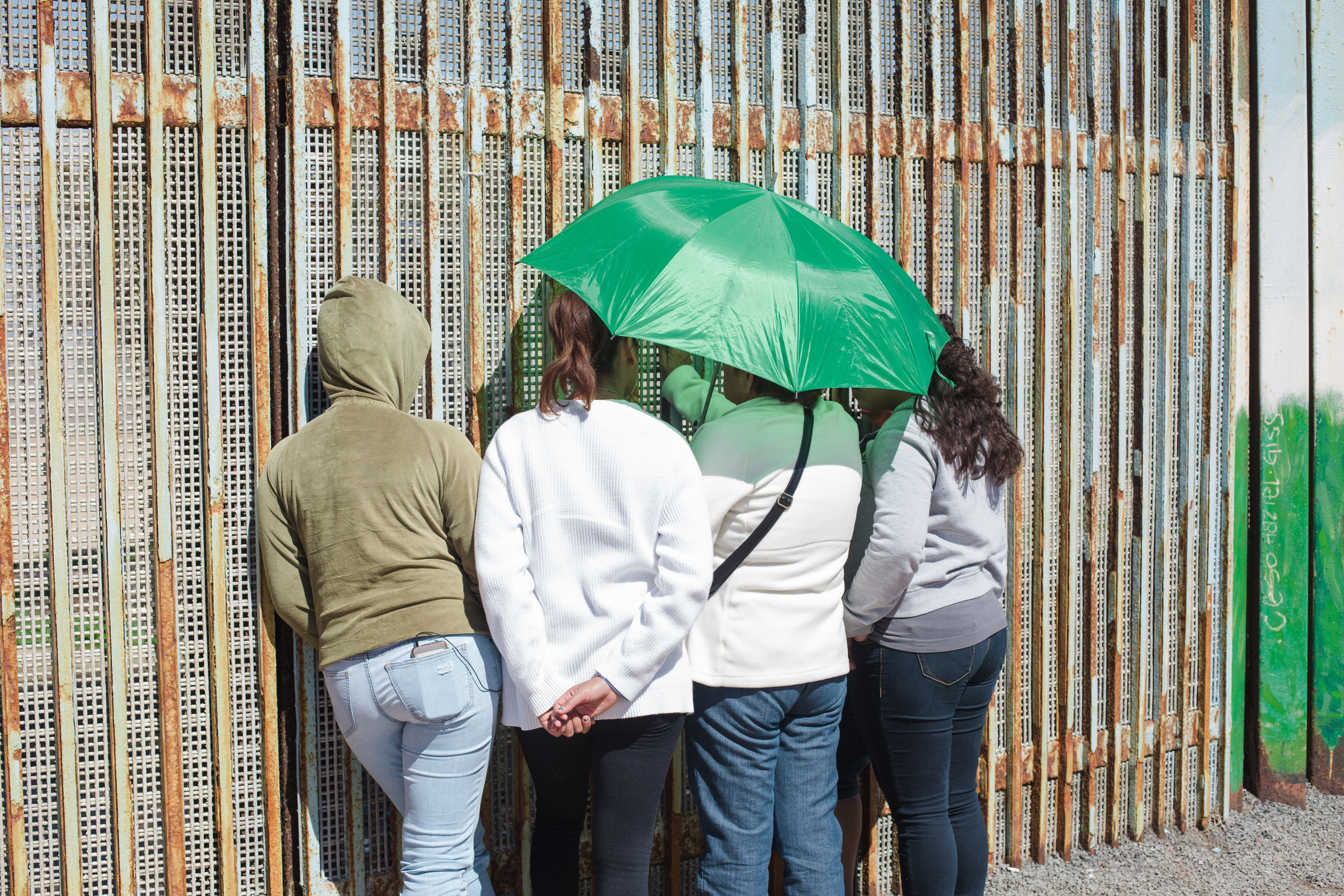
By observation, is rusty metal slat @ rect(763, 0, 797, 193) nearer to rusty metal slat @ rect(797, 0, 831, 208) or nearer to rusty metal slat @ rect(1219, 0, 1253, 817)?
rusty metal slat @ rect(797, 0, 831, 208)

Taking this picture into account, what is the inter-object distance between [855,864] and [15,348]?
3330 mm

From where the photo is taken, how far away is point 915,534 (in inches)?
108

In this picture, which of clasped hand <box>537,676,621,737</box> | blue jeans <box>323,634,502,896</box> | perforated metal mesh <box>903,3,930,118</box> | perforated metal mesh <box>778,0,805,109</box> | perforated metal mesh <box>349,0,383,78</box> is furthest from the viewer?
perforated metal mesh <box>903,3,930,118</box>

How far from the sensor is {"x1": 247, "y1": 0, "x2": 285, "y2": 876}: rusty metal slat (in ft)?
9.36

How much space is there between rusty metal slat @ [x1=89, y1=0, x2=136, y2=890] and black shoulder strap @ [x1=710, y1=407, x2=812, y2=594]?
1753 mm

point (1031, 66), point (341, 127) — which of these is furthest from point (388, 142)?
point (1031, 66)

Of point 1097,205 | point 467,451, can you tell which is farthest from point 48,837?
point 1097,205

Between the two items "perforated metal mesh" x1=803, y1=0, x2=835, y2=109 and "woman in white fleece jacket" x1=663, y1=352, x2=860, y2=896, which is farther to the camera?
"perforated metal mesh" x1=803, y1=0, x2=835, y2=109

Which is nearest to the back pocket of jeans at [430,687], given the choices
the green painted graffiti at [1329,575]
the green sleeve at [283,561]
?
the green sleeve at [283,561]

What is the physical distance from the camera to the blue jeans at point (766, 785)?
2.53m

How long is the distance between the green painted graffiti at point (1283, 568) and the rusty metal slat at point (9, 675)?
4.90m

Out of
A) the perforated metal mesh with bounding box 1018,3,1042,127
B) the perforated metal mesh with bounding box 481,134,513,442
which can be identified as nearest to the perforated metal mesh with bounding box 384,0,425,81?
the perforated metal mesh with bounding box 481,134,513,442

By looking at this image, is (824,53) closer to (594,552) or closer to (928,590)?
(928,590)

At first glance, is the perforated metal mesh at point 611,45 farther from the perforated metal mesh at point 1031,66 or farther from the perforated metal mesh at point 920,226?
the perforated metal mesh at point 1031,66
